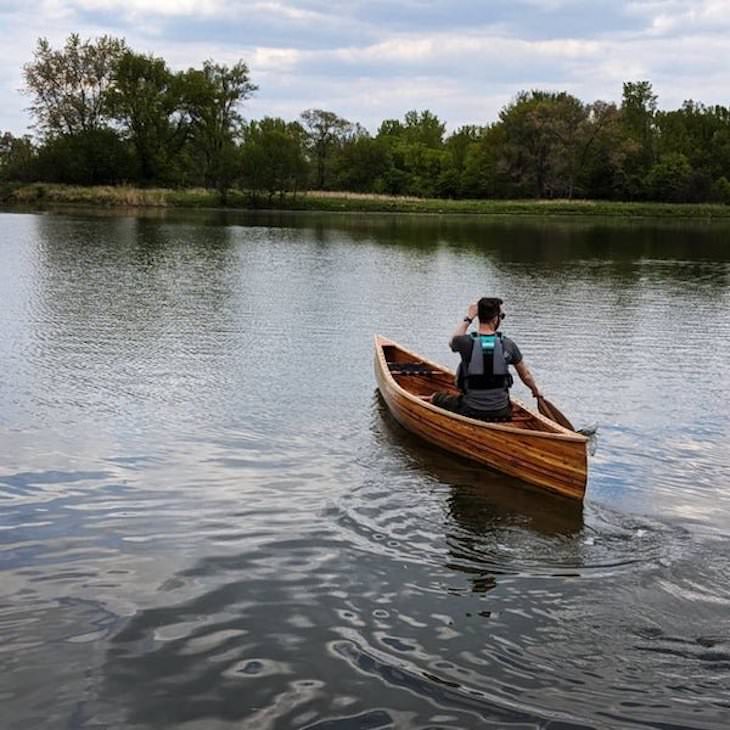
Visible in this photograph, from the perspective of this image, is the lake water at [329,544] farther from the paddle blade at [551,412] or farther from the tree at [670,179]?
the tree at [670,179]

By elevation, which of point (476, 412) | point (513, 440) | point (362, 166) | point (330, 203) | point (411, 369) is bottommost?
point (513, 440)

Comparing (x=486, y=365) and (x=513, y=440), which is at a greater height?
(x=486, y=365)

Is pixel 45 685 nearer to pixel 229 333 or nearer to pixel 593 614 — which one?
pixel 593 614

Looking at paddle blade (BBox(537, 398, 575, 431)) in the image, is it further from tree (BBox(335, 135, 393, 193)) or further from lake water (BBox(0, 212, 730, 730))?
tree (BBox(335, 135, 393, 193))

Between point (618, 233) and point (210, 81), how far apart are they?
5383 cm

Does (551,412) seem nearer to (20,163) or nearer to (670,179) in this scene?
(20,163)

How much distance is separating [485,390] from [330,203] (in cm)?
8639

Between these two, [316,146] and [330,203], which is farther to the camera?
[316,146]

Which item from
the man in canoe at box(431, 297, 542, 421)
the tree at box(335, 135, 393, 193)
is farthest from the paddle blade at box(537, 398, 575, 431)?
the tree at box(335, 135, 393, 193)

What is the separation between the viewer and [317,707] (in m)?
5.75

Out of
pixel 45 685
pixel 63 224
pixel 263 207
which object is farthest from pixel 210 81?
pixel 45 685

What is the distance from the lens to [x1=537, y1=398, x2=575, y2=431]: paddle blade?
11.9m

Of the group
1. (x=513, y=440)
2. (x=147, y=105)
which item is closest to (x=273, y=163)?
(x=147, y=105)

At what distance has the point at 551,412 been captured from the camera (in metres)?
12.2
